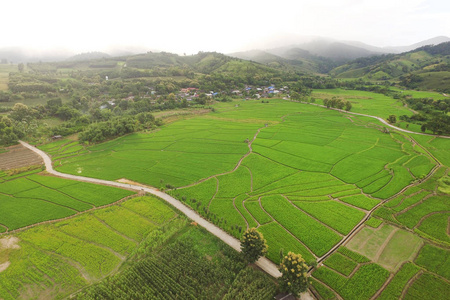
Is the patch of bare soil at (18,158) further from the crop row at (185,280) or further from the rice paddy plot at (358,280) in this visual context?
the rice paddy plot at (358,280)

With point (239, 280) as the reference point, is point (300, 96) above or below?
above

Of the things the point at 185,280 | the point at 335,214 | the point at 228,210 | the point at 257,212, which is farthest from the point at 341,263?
the point at 185,280

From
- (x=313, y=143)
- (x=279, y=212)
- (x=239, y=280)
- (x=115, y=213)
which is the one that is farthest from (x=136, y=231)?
(x=313, y=143)

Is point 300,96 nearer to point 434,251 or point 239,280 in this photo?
point 434,251

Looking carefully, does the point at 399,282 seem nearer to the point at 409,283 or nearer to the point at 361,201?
the point at 409,283

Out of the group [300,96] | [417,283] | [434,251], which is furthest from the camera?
[300,96]

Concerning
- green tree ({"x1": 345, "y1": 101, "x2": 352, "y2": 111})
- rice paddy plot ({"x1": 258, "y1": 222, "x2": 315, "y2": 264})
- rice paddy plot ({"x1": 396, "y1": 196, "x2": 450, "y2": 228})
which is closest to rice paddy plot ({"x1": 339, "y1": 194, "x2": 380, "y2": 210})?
rice paddy plot ({"x1": 396, "y1": 196, "x2": 450, "y2": 228})

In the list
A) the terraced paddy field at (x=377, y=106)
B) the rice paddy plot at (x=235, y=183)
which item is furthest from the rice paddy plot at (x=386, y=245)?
the terraced paddy field at (x=377, y=106)
